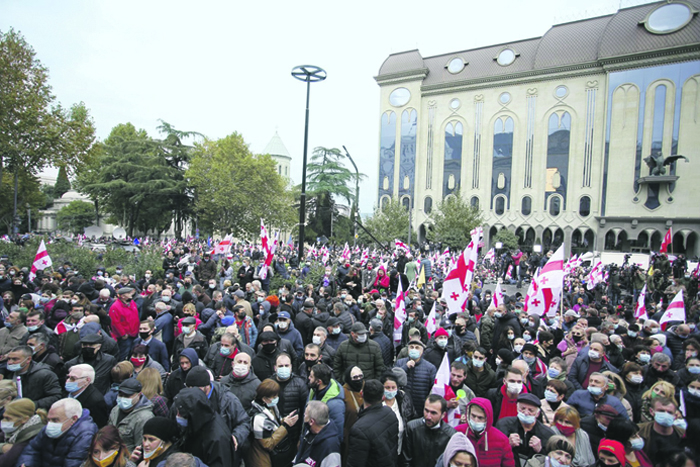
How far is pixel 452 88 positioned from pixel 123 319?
48.8 meters

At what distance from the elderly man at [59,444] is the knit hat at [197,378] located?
2.85 ft

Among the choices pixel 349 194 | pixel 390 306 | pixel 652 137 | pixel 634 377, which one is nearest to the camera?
pixel 634 377

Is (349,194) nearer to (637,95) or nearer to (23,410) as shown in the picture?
(637,95)

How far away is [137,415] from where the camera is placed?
3.83 metres

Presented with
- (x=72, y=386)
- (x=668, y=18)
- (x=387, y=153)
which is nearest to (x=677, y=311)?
(x=72, y=386)

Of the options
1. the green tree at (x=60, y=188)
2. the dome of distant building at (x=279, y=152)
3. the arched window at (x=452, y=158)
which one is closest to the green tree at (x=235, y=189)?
the arched window at (x=452, y=158)

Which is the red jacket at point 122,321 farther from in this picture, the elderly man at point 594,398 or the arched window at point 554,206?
the arched window at point 554,206

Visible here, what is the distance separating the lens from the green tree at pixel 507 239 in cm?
4347

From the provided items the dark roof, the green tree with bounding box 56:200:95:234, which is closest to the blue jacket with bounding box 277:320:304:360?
the dark roof

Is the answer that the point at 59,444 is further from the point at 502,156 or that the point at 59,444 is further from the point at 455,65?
the point at 455,65

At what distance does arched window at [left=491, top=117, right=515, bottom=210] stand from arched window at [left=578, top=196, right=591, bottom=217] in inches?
285

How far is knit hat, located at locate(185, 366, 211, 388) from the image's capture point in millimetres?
3665

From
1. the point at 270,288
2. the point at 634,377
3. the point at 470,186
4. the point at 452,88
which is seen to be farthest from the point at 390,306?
the point at 452,88

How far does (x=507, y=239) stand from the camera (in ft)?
143
